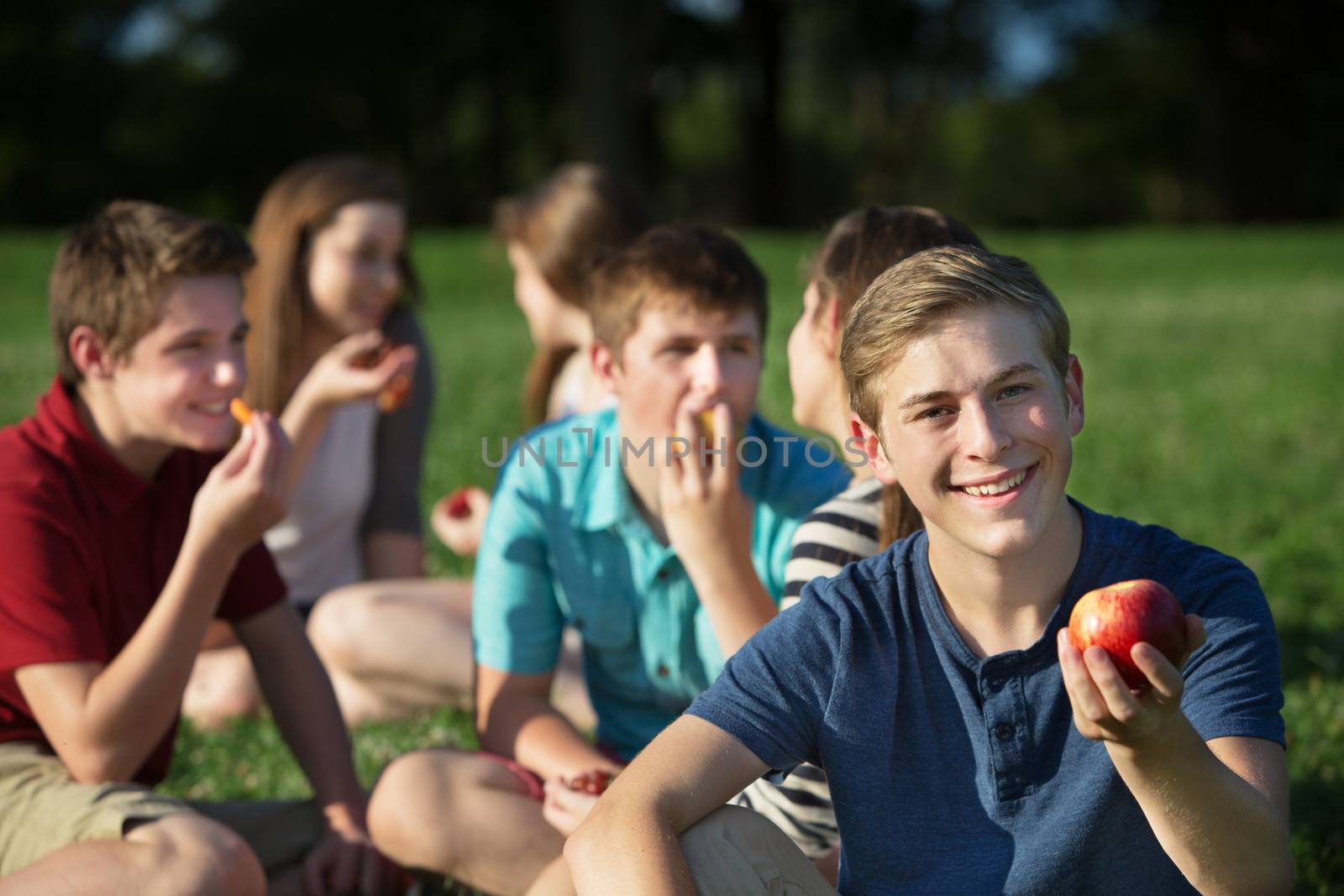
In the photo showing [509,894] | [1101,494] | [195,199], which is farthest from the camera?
[195,199]

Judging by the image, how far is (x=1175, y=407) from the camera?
895 cm

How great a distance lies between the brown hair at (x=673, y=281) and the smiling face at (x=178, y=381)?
0.78 meters

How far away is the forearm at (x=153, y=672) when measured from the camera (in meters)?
2.63

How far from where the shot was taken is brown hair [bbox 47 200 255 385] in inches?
117

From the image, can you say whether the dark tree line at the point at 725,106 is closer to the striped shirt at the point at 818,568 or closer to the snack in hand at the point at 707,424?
the snack in hand at the point at 707,424

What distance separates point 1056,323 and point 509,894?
1.51 m

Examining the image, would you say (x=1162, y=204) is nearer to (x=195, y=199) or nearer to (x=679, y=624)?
(x=195, y=199)

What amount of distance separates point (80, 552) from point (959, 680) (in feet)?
5.53

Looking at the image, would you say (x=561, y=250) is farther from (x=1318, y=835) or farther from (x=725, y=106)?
(x=725, y=106)

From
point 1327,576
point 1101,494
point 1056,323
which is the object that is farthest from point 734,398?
point 1101,494

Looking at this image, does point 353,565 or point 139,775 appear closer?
point 139,775

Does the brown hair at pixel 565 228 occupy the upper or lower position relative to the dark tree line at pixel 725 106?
lower

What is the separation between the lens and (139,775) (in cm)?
296

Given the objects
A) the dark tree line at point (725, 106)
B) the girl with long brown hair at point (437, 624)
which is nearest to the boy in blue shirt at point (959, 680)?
the girl with long brown hair at point (437, 624)
